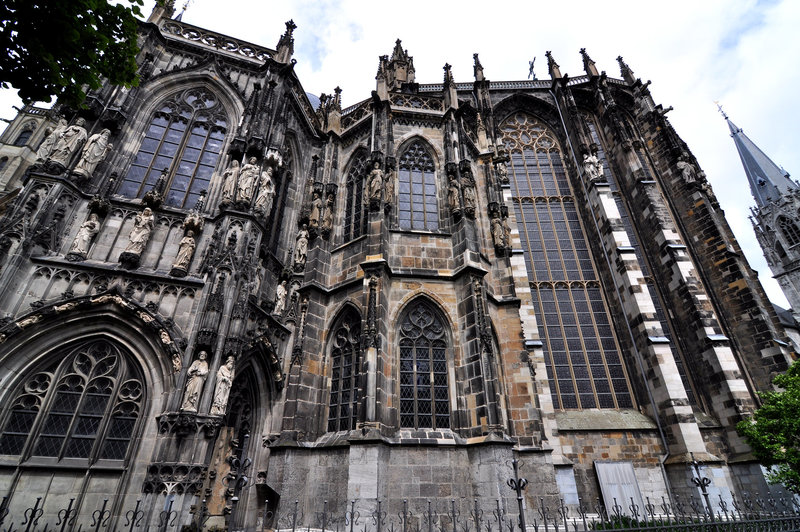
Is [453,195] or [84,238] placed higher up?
[453,195]

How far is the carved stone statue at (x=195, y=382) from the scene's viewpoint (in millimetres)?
7223

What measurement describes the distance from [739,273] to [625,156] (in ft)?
20.0

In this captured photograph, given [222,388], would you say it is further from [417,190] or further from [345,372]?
[417,190]

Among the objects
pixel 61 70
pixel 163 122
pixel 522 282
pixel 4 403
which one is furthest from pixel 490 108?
pixel 4 403

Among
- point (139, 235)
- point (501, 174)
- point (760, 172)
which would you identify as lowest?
point (139, 235)

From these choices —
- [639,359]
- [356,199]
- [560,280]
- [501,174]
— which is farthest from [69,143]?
[639,359]

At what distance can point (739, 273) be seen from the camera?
43.0 feet

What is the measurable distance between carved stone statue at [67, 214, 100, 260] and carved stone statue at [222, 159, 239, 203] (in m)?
2.68

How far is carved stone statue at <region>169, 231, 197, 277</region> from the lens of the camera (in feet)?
Answer: 28.0

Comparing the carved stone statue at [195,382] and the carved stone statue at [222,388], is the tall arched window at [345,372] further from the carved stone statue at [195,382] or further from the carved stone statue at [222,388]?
the carved stone statue at [195,382]

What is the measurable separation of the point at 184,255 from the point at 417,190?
6.79 meters

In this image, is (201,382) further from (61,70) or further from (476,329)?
(476,329)

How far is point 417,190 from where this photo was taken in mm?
12148

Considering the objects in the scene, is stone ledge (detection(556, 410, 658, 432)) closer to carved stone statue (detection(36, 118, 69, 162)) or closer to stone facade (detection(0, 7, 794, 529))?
stone facade (detection(0, 7, 794, 529))
